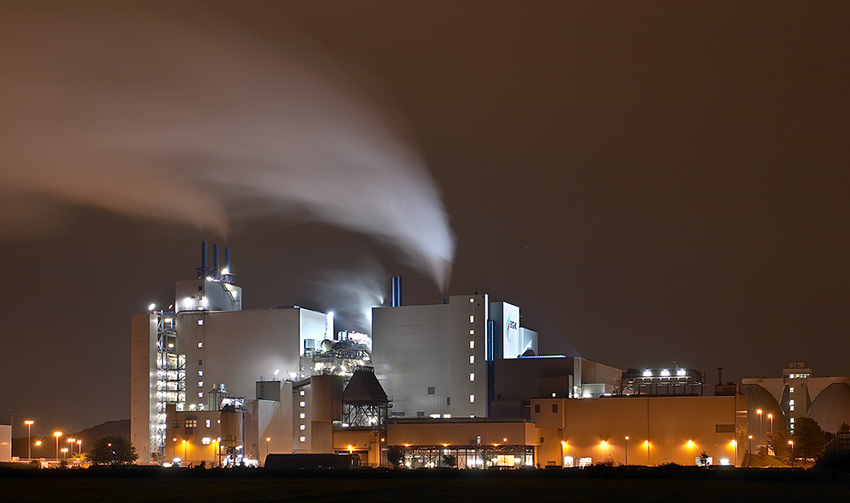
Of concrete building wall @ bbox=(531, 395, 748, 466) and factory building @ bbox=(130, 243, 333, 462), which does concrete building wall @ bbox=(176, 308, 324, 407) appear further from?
concrete building wall @ bbox=(531, 395, 748, 466)

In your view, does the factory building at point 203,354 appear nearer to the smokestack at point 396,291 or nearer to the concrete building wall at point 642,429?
the smokestack at point 396,291

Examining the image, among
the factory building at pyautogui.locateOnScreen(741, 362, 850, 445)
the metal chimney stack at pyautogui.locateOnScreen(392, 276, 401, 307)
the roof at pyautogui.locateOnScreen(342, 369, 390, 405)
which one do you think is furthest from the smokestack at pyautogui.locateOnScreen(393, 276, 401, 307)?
the factory building at pyautogui.locateOnScreen(741, 362, 850, 445)

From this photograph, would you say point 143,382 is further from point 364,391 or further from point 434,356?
point 434,356

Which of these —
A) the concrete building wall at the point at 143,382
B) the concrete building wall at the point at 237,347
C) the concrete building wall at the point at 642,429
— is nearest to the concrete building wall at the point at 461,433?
the concrete building wall at the point at 642,429

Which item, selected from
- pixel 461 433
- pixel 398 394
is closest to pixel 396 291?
pixel 398 394

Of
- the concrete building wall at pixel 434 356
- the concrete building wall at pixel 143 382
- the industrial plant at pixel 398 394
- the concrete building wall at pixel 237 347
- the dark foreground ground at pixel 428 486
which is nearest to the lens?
the dark foreground ground at pixel 428 486

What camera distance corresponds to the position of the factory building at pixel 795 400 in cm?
16525

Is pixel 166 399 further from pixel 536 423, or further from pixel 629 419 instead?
pixel 629 419

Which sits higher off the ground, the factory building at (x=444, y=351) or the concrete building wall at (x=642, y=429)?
the factory building at (x=444, y=351)

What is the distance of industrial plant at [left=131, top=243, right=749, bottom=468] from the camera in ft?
338

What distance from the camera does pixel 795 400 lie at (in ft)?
589

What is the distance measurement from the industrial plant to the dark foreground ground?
33.8 m

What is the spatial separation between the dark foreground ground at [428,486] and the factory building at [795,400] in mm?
98666

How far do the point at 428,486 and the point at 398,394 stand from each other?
65983 millimetres
